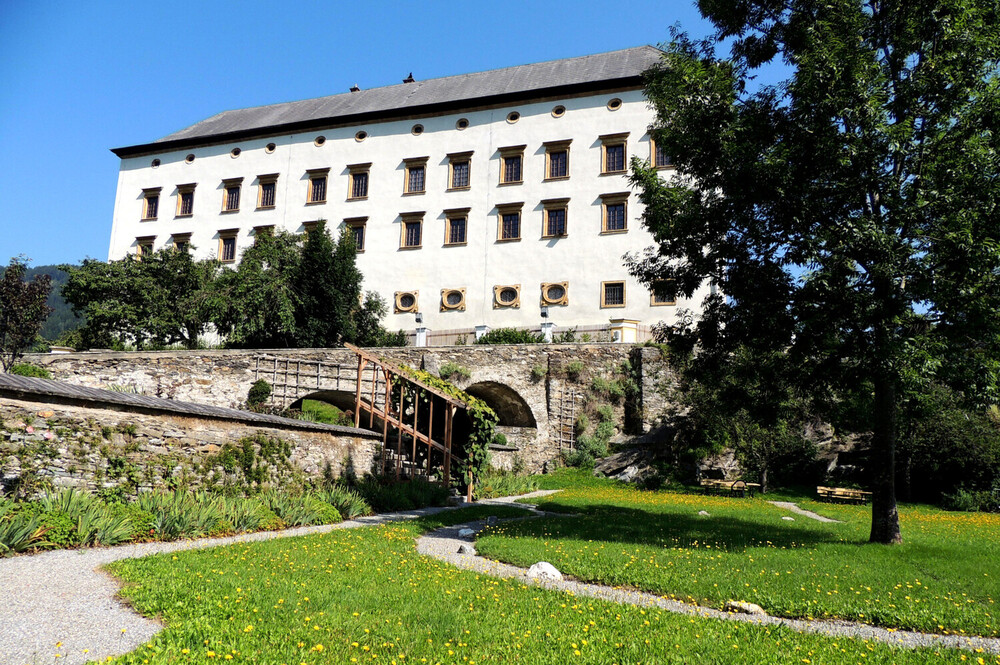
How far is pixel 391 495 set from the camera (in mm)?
15188

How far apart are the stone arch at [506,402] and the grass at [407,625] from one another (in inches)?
866

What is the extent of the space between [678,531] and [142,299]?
30.4 m

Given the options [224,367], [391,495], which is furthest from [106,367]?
[391,495]

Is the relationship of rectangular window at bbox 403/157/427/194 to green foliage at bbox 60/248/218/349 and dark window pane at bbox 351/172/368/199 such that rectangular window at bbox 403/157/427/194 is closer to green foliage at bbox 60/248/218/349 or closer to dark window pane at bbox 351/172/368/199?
dark window pane at bbox 351/172/368/199

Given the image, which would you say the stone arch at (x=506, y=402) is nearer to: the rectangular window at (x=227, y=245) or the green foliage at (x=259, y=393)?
the green foliage at (x=259, y=393)

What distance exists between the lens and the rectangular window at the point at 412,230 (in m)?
40.1

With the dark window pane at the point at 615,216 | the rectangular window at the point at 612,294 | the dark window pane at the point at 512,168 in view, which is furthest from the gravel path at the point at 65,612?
the dark window pane at the point at 512,168

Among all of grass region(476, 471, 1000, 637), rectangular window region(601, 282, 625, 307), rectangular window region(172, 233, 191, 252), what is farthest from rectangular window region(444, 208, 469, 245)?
grass region(476, 471, 1000, 637)

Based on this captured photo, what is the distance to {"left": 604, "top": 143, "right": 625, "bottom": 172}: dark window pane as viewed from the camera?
37.5 m

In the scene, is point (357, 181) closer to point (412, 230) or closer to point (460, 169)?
point (412, 230)

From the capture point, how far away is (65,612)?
553cm

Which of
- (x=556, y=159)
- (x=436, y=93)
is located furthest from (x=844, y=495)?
(x=436, y=93)

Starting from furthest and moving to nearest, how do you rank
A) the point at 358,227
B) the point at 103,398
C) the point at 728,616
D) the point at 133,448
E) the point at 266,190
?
the point at 266,190, the point at 358,227, the point at 133,448, the point at 103,398, the point at 728,616

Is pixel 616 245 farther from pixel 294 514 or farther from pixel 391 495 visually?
pixel 294 514
